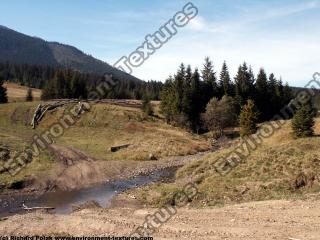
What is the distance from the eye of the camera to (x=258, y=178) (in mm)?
37125

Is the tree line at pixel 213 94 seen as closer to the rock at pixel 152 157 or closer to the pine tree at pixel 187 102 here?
the pine tree at pixel 187 102

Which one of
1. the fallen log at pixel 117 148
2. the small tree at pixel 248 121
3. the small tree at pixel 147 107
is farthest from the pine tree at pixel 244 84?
the fallen log at pixel 117 148

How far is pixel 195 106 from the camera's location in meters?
89.8

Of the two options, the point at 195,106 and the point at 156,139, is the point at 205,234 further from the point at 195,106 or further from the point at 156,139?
the point at 195,106

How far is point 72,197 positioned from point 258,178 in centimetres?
1660

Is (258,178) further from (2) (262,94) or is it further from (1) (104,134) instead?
(2) (262,94)

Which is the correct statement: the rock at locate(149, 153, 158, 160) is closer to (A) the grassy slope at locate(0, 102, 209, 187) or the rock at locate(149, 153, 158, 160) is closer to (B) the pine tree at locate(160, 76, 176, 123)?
(A) the grassy slope at locate(0, 102, 209, 187)

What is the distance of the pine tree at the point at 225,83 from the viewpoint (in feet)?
328

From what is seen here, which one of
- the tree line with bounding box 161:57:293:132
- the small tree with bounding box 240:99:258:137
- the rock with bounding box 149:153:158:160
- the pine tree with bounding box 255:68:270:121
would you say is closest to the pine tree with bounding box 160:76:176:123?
the tree line with bounding box 161:57:293:132

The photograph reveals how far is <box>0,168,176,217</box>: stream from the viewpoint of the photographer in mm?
36250

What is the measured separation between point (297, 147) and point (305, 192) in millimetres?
13249

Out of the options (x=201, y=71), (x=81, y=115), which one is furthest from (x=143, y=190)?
(x=201, y=71)

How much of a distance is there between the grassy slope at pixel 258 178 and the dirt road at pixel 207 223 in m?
4.52

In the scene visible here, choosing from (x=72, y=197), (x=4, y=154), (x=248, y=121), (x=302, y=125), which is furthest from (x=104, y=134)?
(x=72, y=197)
